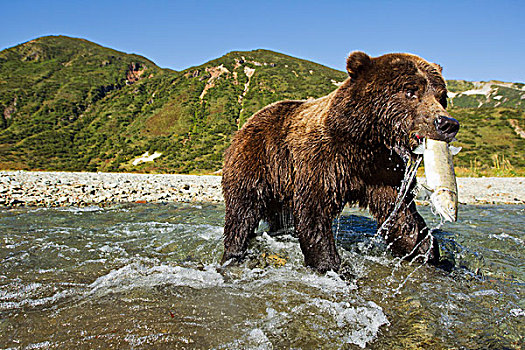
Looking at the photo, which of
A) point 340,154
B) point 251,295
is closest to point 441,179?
point 340,154

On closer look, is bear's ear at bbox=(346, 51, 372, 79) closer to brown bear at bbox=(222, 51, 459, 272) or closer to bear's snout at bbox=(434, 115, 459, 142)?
brown bear at bbox=(222, 51, 459, 272)

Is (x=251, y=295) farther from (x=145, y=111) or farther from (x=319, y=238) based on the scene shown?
(x=145, y=111)

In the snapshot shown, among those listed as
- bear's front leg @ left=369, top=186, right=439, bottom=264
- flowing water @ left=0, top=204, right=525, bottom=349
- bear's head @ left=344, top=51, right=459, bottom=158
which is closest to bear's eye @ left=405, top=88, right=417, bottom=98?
bear's head @ left=344, top=51, right=459, bottom=158

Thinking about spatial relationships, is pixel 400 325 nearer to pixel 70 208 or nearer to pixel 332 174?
pixel 332 174

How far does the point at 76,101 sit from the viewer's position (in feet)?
231

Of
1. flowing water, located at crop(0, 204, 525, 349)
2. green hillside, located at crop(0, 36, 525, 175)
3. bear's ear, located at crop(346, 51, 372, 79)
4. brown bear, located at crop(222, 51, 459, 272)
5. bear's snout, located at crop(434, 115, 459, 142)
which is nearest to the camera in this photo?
flowing water, located at crop(0, 204, 525, 349)

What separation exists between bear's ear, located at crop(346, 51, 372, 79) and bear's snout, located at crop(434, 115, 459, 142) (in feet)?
2.98

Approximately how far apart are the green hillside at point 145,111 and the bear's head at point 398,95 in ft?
95.1

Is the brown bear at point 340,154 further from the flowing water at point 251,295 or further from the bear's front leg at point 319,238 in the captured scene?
the flowing water at point 251,295

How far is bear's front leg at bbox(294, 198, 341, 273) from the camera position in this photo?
134 inches

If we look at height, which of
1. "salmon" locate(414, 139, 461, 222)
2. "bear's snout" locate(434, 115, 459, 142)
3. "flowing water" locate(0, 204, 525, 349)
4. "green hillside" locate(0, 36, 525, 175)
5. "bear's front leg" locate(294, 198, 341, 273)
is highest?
"green hillside" locate(0, 36, 525, 175)

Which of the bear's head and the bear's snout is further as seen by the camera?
the bear's head

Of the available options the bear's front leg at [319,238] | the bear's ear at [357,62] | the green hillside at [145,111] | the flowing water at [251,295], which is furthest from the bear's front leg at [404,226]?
the green hillside at [145,111]

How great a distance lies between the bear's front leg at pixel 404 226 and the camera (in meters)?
3.67
